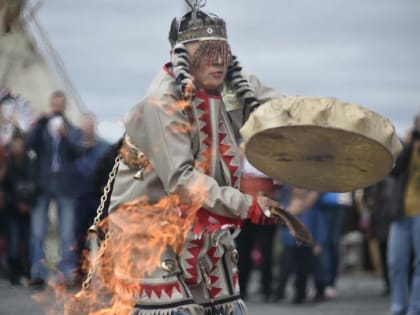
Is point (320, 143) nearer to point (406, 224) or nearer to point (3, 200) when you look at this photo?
point (406, 224)

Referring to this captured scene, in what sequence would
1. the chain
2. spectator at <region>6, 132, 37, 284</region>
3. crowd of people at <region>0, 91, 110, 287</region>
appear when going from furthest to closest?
spectator at <region>6, 132, 37, 284</region> < crowd of people at <region>0, 91, 110, 287</region> < the chain

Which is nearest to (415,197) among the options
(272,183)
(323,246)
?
(323,246)

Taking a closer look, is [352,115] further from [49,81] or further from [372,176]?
[49,81]

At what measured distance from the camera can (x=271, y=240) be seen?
12812mm

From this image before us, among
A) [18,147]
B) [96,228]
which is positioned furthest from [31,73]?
[96,228]

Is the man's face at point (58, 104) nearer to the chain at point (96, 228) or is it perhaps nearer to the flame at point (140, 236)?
the chain at point (96, 228)

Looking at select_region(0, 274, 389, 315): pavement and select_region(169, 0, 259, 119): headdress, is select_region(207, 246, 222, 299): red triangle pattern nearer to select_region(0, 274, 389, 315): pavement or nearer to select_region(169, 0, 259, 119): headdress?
select_region(169, 0, 259, 119): headdress

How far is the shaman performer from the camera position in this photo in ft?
17.1

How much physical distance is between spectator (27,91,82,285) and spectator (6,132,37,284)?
9.7 inches

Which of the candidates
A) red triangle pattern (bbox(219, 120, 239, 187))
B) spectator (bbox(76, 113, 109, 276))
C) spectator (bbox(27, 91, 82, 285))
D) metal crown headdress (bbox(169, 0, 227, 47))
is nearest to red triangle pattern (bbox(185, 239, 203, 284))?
red triangle pattern (bbox(219, 120, 239, 187))

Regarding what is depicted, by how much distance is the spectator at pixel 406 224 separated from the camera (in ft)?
33.0

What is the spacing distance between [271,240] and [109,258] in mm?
7245

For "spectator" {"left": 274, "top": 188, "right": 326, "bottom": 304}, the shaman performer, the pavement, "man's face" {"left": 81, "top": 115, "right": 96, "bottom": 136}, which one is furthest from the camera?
"spectator" {"left": 274, "top": 188, "right": 326, "bottom": 304}

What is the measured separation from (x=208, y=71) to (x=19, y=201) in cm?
729
